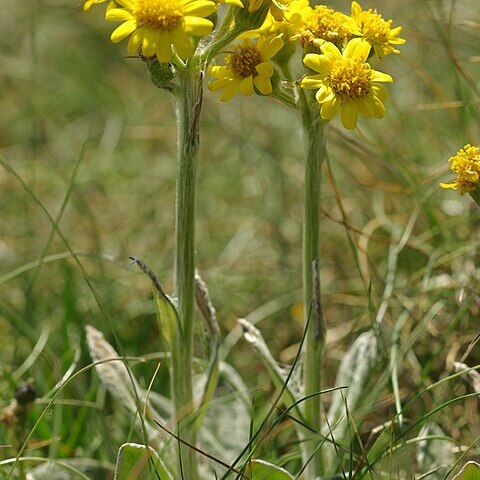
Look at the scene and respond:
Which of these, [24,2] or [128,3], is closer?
[128,3]

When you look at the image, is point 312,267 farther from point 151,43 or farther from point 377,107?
point 151,43

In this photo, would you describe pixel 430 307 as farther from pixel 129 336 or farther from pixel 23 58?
pixel 23 58

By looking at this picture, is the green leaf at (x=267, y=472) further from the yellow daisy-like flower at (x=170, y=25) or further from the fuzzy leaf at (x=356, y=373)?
the yellow daisy-like flower at (x=170, y=25)

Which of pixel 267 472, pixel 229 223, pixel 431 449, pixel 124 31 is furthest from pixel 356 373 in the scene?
pixel 229 223

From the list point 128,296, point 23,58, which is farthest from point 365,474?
point 23,58

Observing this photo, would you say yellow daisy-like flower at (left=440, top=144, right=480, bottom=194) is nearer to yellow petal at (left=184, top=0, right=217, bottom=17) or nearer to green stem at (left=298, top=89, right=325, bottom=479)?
green stem at (left=298, top=89, right=325, bottom=479)

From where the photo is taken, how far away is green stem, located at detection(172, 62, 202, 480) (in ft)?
6.77

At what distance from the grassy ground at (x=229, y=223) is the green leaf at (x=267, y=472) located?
473mm

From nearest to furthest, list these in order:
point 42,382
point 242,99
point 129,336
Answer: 1. point 42,382
2. point 129,336
3. point 242,99

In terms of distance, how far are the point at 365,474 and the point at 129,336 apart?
137 centimetres

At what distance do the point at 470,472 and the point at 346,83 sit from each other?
983 mm

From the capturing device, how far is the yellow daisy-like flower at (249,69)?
2.10 m

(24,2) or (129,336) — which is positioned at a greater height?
(24,2)

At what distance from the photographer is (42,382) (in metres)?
2.78
